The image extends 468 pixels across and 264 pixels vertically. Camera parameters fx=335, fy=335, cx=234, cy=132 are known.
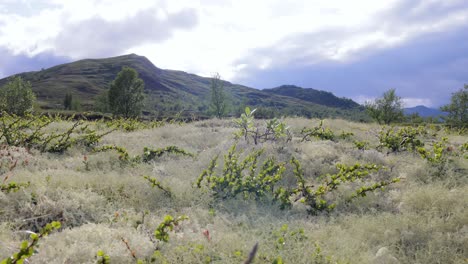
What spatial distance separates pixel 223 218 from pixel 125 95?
169ft

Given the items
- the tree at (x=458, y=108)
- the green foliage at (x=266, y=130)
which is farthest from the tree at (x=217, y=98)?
the green foliage at (x=266, y=130)

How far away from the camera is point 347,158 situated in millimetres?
6383

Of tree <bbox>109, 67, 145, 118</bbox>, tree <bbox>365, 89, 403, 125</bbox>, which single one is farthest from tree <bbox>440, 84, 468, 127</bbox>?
tree <bbox>109, 67, 145, 118</bbox>

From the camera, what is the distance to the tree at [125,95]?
52.2m

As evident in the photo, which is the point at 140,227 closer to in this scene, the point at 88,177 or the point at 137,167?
the point at 88,177

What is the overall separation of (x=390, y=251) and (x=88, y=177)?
4.04 metres

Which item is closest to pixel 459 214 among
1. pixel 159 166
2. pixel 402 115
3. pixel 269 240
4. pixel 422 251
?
pixel 422 251

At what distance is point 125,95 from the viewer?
172ft

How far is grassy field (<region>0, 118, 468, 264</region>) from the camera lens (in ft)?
10.0

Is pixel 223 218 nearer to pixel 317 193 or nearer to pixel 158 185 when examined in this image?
pixel 158 185

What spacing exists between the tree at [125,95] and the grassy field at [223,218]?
158 ft

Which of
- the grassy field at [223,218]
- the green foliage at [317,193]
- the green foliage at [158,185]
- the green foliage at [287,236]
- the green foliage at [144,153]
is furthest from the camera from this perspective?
the green foliage at [144,153]

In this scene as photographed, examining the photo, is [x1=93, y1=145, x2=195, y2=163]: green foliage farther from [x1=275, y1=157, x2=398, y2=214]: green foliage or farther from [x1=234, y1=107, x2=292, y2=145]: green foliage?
[x1=275, y1=157, x2=398, y2=214]: green foliage

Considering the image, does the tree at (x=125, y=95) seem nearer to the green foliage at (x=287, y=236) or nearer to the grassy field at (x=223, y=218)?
the grassy field at (x=223, y=218)
